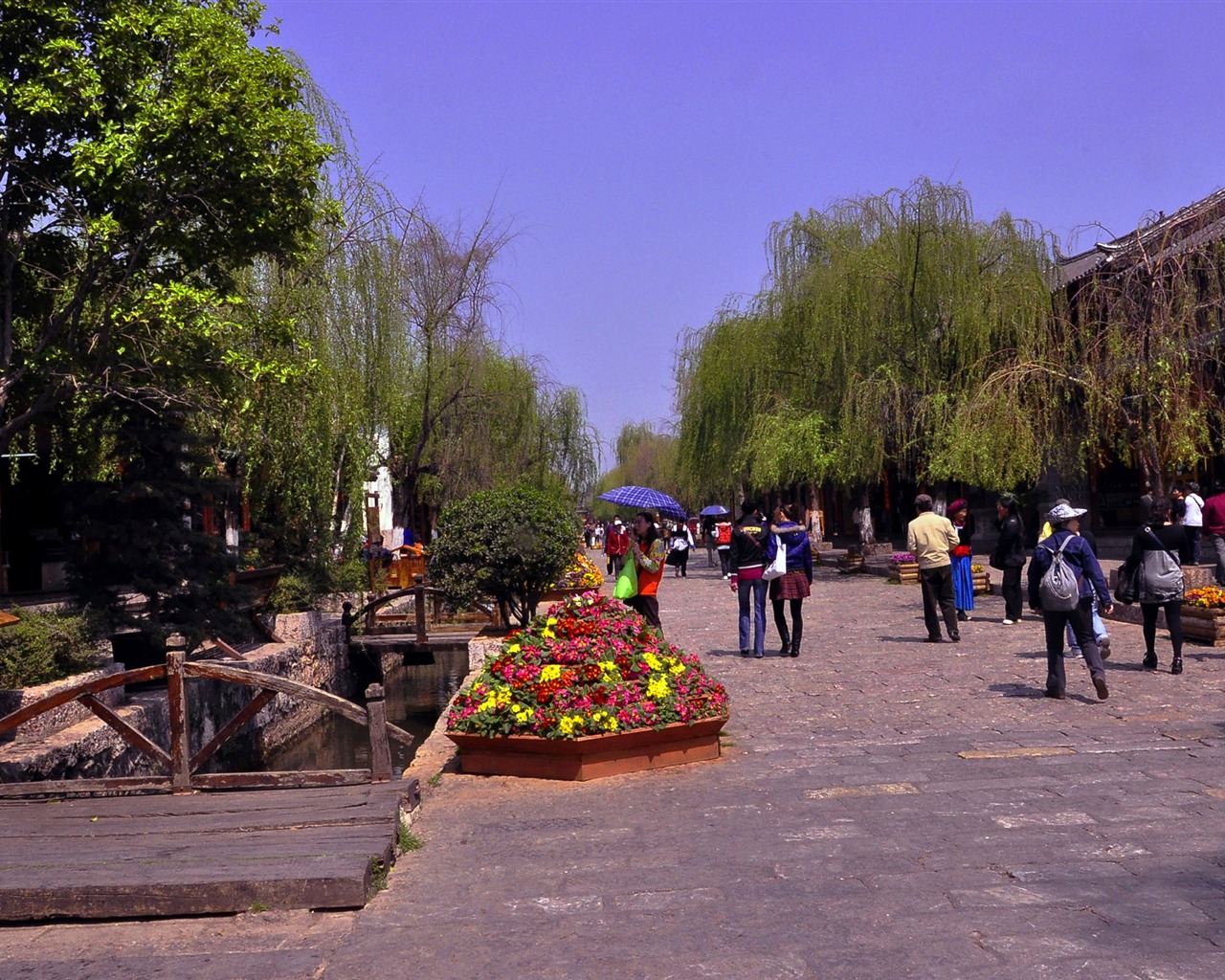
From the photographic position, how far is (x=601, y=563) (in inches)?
1841

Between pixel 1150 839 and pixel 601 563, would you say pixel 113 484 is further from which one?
pixel 601 563

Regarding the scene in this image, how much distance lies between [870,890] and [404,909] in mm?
2027

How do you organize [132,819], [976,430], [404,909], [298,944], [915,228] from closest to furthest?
[298,944] → [404,909] → [132,819] → [976,430] → [915,228]

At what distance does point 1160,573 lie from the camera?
10.9m

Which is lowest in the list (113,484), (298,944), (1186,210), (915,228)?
(298,944)

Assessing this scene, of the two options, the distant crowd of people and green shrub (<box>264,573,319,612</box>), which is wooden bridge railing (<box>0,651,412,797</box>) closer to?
the distant crowd of people

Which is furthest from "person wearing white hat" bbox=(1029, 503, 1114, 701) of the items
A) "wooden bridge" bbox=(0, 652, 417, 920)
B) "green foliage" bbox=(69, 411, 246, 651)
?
"green foliage" bbox=(69, 411, 246, 651)

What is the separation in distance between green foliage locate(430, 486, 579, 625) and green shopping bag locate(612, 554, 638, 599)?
3253 mm

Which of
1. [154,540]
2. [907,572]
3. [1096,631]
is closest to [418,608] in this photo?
[154,540]

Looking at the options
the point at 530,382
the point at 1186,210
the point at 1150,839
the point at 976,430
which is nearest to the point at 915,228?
the point at 976,430

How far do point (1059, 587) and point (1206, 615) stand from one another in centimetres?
398

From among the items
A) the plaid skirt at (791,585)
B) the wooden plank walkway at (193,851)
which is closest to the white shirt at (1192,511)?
the plaid skirt at (791,585)

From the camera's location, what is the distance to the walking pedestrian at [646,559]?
11.9 meters

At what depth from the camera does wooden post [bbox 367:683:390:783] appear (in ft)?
23.3
